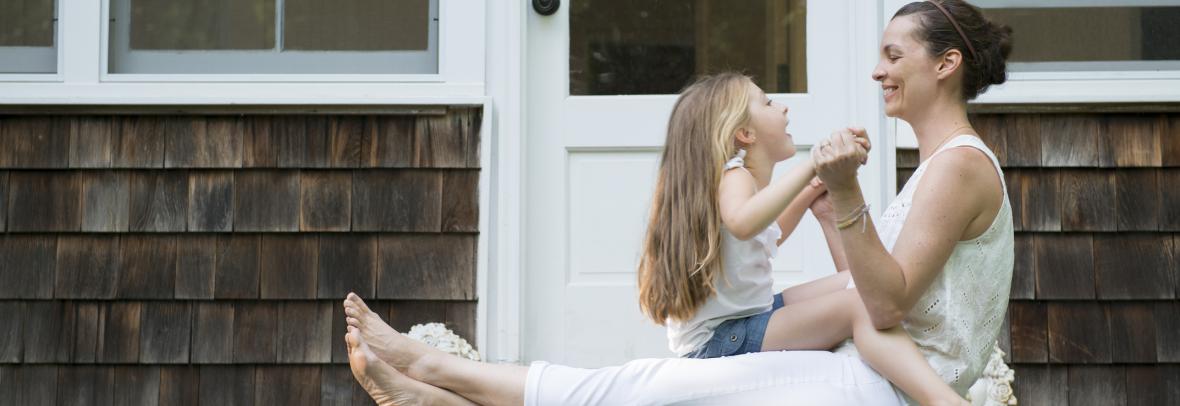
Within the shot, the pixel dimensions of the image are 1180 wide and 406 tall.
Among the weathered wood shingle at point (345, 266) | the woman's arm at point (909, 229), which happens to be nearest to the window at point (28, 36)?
the weathered wood shingle at point (345, 266)

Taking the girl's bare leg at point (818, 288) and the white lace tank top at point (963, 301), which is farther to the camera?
the girl's bare leg at point (818, 288)

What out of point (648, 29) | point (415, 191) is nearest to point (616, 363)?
point (415, 191)

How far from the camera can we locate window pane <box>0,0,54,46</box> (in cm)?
332

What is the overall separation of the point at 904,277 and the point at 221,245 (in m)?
2.09

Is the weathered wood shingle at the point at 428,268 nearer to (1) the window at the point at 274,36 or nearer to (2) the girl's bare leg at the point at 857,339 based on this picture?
(1) the window at the point at 274,36

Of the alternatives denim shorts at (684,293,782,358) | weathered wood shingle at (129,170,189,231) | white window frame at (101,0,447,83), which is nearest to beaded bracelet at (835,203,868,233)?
denim shorts at (684,293,782,358)

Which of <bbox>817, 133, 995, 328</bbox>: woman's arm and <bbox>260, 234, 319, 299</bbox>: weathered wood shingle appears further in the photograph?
<bbox>260, 234, 319, 299</bbox>: weathered wood shingle

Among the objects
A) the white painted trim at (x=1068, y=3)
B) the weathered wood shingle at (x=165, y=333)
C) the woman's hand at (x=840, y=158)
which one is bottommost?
the weathered wood shingle at (x=165, y=333)

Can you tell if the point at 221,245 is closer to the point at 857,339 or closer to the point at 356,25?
the point at 356,25

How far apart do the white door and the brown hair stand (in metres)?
1.26

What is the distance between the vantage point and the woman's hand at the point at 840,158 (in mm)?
1745

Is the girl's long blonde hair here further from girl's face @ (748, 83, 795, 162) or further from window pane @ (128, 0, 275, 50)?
window pane @ (128, 0, 275, 50)

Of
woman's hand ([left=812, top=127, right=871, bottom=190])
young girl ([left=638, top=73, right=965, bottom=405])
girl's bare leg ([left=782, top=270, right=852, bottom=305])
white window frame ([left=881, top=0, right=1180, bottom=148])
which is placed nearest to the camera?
woman's hand ([left=812, top=127, right=871, bottom=190])

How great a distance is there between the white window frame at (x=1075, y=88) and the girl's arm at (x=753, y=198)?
1245 mm
